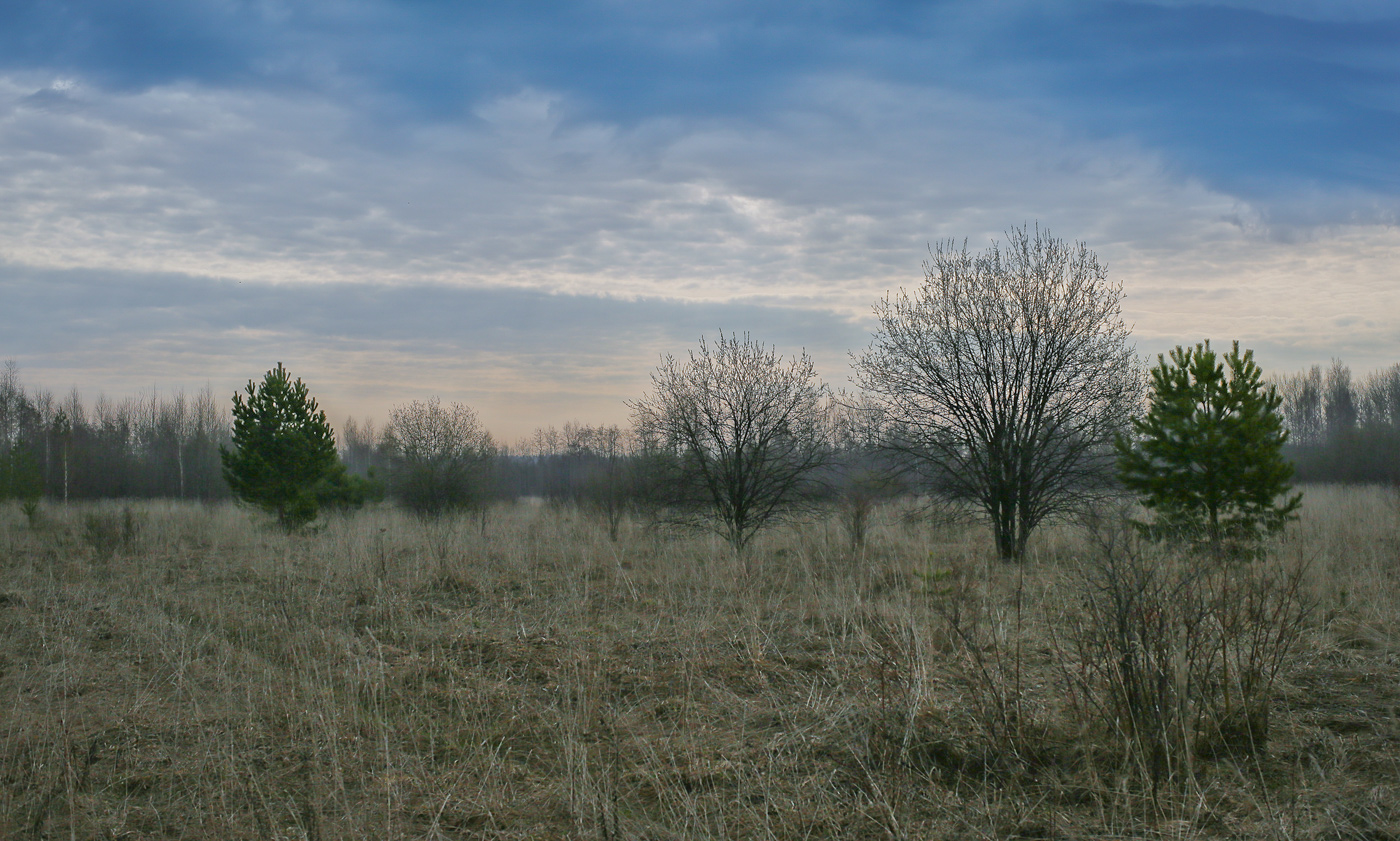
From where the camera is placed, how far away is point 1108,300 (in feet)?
43.1

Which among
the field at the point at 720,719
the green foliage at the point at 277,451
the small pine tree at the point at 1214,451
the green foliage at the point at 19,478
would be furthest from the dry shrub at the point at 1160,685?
the green foliage at the point at 19,478

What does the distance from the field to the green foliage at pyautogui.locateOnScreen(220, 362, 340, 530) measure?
A: 11.3 meters

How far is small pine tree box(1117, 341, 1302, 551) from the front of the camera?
11.5 metres

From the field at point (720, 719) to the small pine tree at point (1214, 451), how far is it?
384cm

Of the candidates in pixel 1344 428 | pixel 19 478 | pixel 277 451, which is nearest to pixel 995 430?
pixel 277 451

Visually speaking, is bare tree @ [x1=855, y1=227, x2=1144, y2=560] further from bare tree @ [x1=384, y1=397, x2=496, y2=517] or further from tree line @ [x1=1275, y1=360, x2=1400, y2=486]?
tree line @ [x1=1275, y1=360, x2=1400, y2=486]

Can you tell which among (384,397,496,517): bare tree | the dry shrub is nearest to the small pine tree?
the dry shrub

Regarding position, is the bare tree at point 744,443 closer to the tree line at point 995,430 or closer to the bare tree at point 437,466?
the tree line at point 995,430

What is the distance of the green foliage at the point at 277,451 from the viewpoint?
18672mm

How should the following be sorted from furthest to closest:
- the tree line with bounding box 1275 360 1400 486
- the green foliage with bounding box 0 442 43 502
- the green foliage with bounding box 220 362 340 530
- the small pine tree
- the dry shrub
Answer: the tree line with bounding box 1275 360 1400 486
the green foliage with bounding box 0 442 43 502
the green foliage with bounding box 220 362 340 530
the small pine tree
the dry shrub

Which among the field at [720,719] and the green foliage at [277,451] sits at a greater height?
the green foliage at [277,451]

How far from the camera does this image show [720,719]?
4.91m

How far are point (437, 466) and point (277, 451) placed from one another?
183 inches

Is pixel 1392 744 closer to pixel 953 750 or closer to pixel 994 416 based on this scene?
pixel 953 750
